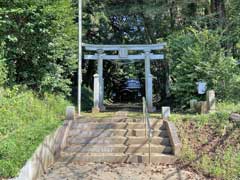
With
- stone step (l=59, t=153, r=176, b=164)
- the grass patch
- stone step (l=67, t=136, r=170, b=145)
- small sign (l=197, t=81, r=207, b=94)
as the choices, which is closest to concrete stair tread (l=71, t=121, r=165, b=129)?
the grass patch

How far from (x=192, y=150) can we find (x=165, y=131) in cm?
118

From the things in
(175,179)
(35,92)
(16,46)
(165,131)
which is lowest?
(175,179)

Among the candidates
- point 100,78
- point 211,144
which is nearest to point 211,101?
point 211,144

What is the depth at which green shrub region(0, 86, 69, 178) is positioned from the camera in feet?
16.9

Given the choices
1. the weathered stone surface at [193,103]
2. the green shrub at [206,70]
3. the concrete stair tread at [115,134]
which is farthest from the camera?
the green shrub at [206,70]

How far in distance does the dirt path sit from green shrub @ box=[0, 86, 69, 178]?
71 cm

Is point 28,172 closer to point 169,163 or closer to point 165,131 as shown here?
point 169,163

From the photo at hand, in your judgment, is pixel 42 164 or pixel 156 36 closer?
pixel 42 164

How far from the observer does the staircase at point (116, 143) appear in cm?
699

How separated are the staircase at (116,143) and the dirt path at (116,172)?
24cm

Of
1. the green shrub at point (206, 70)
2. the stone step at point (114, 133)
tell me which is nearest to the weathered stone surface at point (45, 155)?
the stone step at point (114, 133)

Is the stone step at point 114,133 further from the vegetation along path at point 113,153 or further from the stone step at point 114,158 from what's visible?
the stone step at point 114,158

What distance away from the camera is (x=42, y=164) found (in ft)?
20.2

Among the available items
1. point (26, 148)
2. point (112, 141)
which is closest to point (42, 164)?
point (26, 148)
